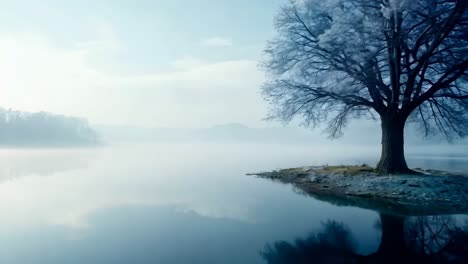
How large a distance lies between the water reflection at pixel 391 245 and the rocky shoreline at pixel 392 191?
87.0 inches

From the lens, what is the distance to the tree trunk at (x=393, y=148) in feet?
64.8

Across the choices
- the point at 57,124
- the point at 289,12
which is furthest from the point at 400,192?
the point at 57,124

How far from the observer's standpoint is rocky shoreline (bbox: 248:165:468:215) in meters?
13.6

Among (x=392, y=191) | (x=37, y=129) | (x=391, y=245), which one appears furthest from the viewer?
(x=37, y=129)

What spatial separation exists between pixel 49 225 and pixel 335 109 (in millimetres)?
19674

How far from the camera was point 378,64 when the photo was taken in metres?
21.0

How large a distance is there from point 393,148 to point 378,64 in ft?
18.9

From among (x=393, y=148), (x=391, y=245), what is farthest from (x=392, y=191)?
(x=391, y=245)

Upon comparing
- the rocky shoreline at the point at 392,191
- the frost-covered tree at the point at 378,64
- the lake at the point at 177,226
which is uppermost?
the frost-covered tree at the point at 378,64

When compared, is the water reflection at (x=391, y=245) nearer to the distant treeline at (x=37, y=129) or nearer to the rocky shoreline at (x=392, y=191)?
the rocky shoreline at (x=392, y=191)

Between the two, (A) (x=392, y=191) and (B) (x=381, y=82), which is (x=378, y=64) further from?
(A) (x=392, y=191)

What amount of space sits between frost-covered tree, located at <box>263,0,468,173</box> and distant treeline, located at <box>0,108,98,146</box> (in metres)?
133

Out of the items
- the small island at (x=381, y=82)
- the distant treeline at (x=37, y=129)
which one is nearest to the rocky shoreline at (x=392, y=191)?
the small island at (x=381, y=82)

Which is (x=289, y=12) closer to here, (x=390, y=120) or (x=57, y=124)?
(x=390, y=120)
